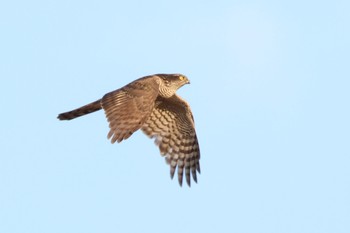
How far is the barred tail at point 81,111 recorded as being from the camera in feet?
62.8

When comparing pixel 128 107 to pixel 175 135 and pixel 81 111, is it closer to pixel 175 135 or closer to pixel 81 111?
pixel 81 111

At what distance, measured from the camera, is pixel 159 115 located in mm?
21188

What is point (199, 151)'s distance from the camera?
21281mm

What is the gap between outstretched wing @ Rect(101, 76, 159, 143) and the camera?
17.4 meters

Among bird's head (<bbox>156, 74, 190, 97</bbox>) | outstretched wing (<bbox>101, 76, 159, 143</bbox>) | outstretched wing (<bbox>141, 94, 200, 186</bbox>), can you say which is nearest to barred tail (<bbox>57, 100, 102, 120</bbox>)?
outstretched wing (<bbox>101, 76, 159, 143</bbox>)

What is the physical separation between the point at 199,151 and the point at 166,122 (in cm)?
90

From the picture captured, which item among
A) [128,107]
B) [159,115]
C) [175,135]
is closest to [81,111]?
[128,107]

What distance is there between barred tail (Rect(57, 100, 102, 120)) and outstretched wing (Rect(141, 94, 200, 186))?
1945 mm

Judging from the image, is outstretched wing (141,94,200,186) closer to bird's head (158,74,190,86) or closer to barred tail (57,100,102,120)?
bird's head (158,74,190,86)

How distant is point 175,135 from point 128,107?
3.48 metres

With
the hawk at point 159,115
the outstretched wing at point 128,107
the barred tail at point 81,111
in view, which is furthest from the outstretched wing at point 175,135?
the outstretched wing at point 128,107

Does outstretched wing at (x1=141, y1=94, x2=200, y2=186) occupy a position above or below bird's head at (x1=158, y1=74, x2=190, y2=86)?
below

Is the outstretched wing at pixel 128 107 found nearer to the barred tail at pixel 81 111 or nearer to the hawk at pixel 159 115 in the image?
the hawk at pixel 159 115

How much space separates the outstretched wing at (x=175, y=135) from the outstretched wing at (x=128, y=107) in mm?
2364
